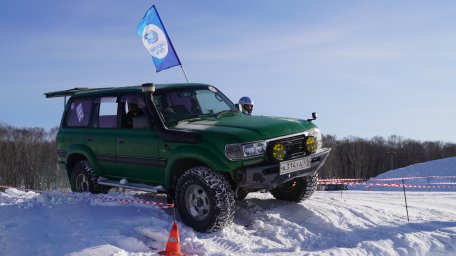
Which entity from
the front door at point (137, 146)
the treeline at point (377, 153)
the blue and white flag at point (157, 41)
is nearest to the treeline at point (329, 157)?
the treeline at point (377, 153)

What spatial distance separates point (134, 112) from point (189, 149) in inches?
64.1

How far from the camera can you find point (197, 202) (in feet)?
21.8

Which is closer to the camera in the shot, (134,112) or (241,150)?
(241,150)

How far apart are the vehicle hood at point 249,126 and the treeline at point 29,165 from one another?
49.9 meters

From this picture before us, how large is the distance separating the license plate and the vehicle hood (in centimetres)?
41

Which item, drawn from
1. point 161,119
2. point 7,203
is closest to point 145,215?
point 161,119

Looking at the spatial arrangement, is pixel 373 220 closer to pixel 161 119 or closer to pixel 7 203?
pixel 161 119

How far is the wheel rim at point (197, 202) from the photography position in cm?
654

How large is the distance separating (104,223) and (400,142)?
94.5 metres

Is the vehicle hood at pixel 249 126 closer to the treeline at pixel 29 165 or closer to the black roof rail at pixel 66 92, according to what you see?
the black roof rail at pixel 66 92

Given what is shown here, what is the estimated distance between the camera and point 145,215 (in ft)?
22.8

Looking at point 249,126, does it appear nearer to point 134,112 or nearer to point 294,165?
point 294,165

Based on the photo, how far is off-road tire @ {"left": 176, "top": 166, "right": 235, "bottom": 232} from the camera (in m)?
6.31

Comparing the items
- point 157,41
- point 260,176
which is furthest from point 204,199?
point 157,41
